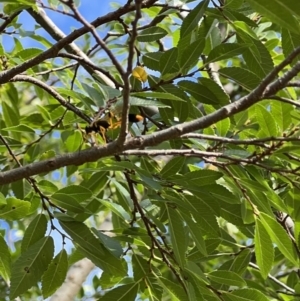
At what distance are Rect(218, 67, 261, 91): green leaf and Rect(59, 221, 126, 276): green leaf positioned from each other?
336 mm

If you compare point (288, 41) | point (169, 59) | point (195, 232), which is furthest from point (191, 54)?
point (195, 232)

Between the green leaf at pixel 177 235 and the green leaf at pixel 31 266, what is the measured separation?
21 centimetres

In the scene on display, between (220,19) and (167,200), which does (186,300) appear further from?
(220,19)

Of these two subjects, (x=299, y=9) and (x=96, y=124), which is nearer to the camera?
(x=299, y=9)

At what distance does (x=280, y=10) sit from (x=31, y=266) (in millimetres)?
593

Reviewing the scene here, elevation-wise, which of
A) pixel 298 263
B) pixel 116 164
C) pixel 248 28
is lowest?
pixel 298 263

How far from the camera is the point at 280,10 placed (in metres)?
0.55

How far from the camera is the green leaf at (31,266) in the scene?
93cm

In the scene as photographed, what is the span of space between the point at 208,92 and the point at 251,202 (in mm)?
197

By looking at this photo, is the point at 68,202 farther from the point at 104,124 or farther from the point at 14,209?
the point at 104,124

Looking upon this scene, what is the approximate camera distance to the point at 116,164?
0.84 meters

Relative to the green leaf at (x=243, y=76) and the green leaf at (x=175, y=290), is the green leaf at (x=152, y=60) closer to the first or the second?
the green leaf at (x=243, y=76)

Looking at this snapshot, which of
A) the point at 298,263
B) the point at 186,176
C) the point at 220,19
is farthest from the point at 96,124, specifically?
the point at 298,263

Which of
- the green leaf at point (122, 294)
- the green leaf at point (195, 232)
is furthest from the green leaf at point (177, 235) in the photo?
the green leaf at point (122, 294)
